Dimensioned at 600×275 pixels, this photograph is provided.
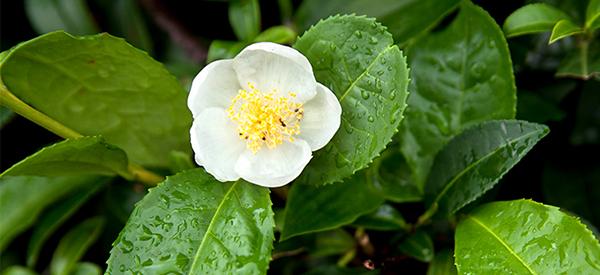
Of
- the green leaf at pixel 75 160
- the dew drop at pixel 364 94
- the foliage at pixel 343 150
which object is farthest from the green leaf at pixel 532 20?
the green leaf at pixel 75 160

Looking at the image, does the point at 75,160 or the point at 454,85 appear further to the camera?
the point at 454,85

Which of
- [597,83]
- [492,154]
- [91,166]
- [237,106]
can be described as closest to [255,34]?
[237,106]

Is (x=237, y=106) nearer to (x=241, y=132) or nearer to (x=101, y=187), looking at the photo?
(x=241, y=132)

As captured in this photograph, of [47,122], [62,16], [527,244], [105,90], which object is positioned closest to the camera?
[527,244]

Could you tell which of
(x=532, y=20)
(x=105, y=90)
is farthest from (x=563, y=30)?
(x=105, y=90)

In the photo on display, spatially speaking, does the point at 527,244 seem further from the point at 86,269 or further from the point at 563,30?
the point at 86,269

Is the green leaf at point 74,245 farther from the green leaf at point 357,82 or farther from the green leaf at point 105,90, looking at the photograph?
the green leaf at point 357,82
